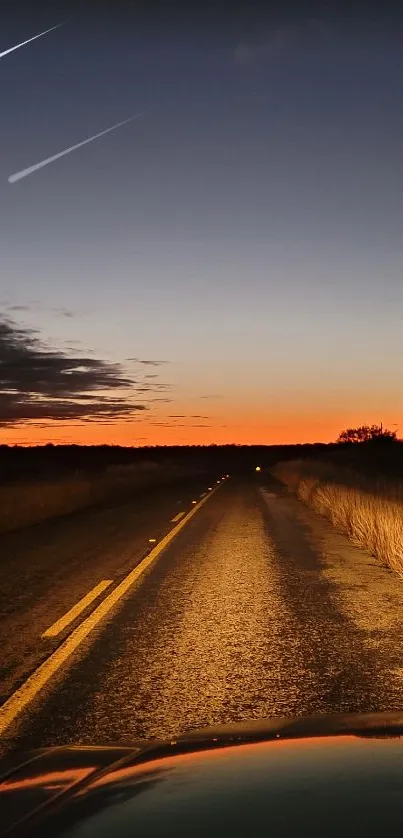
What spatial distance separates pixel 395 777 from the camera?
3.37m

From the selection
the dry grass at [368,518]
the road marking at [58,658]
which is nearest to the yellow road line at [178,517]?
the dry grass at [368,518]

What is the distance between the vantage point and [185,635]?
8.32 meters

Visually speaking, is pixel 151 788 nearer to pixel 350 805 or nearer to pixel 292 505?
pixel 350 805

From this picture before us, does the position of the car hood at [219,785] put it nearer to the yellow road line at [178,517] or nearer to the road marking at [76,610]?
the road marking at [76,610]

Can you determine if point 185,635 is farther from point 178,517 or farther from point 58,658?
point 178,517

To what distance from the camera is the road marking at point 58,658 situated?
598 cm

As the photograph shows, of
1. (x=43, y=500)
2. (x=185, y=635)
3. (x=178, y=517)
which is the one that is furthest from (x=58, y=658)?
(x=43, y=500)

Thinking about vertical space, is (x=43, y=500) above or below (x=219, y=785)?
above

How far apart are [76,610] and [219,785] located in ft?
21.4

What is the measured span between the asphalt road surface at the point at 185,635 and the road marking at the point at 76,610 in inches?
1.4

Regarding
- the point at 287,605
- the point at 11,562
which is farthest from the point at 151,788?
the point at 11,562

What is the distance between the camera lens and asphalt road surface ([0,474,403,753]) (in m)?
5.87

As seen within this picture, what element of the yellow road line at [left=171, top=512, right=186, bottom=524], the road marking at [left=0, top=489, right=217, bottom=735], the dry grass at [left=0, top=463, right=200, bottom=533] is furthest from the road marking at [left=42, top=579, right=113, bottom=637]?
the yellow road line at [left=171, top=512, right=186, bottom=524]

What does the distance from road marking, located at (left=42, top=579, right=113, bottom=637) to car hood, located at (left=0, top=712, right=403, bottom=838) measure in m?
4.42
